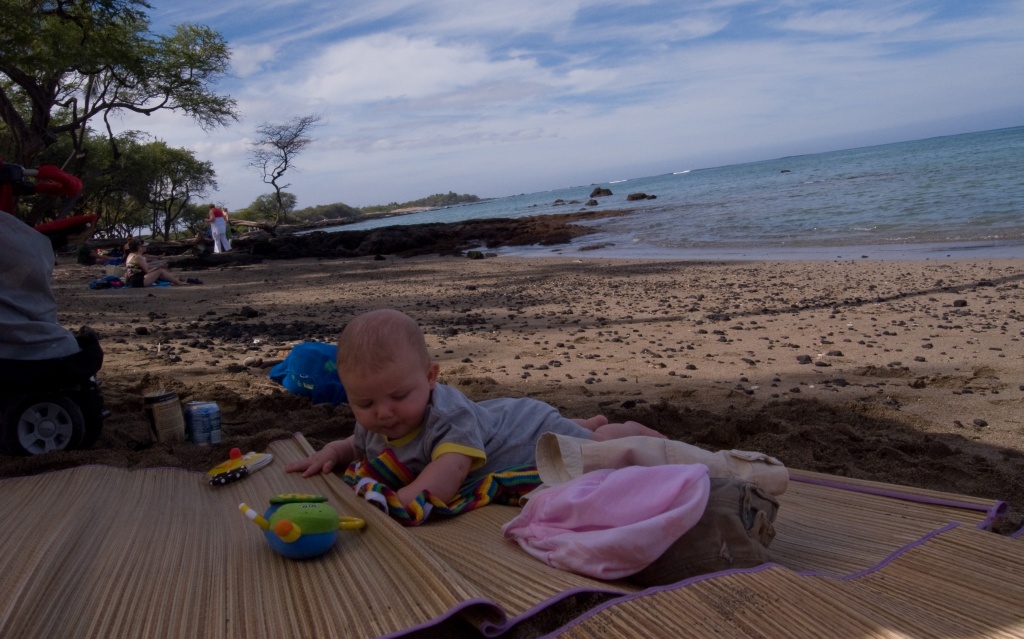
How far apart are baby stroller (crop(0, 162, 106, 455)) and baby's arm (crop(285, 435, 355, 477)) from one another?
1310mm

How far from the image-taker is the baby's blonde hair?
8.36 ft

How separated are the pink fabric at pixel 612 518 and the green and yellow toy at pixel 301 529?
550mm

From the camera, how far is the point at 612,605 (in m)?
1.71

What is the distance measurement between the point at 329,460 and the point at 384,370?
0.78 m

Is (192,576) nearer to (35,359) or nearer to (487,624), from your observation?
(487,624)

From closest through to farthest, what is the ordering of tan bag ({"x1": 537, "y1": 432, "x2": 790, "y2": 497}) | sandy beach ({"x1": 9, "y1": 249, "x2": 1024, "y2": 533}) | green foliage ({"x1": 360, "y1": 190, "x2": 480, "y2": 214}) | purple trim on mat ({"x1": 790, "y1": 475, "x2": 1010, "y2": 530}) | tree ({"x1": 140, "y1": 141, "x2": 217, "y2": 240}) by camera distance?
tan bag ({"x1": 537, "y1": 432, "x2": 790, "y2": 497})
purple trim on mat ({"x1": 790, "y1": 475, "x2": 1010, "y2": 530})
sandy beach ({"x1": 9, "y1": 249, "x2": 1024, "y2": 533})
tree ({"x1": 140, "y1": 141, "x2": 217, "y2": 240})
green foliage ({"x1": 360, "y1": 190, "x2": 480, "y2": 214})

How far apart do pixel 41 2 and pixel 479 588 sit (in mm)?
17474

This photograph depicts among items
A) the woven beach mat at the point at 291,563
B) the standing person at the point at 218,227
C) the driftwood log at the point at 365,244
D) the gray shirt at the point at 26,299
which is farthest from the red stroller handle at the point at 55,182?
the standing person at the point at 218,227

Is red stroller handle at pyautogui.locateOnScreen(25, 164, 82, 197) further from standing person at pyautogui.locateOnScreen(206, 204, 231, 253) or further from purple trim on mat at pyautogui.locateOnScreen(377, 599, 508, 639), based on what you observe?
standing person at pyautogui.locateOnScreen(206, 204, 231, 253)

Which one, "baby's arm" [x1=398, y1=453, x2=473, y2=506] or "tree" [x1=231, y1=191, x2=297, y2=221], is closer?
"baby's arm" [x1=398, y1=453, x2=473, y2=506]

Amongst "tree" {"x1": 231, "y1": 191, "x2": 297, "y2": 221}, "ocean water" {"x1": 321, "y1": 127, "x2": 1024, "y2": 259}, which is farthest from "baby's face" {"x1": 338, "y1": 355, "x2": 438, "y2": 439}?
"tree" {"x1": 231, "y1": 191, "x2": 297, "y2": 221}

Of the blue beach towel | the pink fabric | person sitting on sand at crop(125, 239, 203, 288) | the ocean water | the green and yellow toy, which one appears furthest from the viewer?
person sitting on sand at crop(125, 239, 203, 288)

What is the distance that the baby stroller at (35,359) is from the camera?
3.53 m

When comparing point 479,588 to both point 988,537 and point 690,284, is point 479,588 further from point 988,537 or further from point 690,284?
point 690,284
